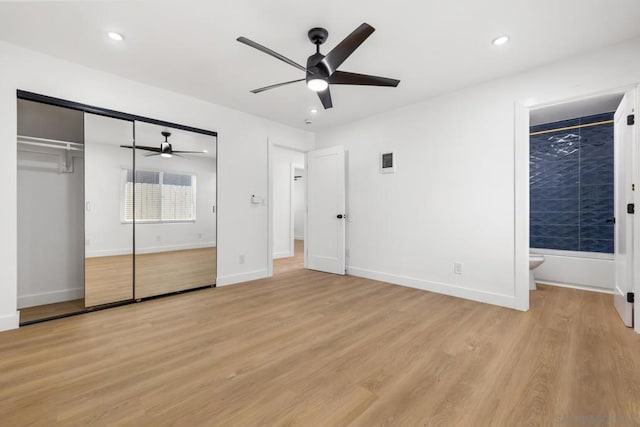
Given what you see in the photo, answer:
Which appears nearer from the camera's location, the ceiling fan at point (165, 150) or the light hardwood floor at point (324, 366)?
the light hardwood floor at point (324, 366)

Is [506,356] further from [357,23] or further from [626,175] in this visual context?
[357,23]

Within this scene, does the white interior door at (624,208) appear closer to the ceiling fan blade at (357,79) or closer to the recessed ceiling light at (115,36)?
the ceiling fan blade at (357,79)

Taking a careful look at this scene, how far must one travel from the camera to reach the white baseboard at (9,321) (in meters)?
2.51

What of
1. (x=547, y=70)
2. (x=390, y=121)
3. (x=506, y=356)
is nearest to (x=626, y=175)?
(x=547, y=70)

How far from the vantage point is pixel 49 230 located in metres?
3.12

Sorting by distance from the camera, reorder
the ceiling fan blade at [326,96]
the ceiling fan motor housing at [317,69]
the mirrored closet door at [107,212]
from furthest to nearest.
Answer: the mirrored closet door at [107,212] → the ceiling fan blade at [326,96] → the ceiling fan motor housing at [317,69]

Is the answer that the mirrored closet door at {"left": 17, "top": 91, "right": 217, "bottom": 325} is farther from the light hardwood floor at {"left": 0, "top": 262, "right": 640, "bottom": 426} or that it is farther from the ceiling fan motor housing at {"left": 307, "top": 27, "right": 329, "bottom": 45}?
the ceiling fan motor housing at {"left": 307, "top": 27, "right": 329, "bottom": 45}

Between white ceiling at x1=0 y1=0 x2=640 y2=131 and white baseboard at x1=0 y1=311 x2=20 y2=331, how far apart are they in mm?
2449

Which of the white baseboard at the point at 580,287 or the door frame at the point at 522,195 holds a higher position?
the door frame at the point at 522,195

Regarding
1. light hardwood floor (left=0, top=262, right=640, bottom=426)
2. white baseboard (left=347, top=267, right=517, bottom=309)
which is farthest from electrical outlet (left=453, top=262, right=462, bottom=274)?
light hardwood floor (left=0, top=262, right=640, bottom=426)

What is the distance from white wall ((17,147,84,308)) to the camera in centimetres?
295

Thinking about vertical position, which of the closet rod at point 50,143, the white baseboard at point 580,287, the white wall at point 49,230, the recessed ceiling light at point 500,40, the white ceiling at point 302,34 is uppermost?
the white ceiling at point 302,34

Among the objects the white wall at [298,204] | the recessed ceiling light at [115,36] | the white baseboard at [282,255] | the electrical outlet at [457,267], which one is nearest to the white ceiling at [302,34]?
the recessed ceiling light at [115,36]

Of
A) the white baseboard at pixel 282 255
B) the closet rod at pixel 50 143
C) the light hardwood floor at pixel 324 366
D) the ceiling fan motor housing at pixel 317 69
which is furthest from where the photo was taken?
the white baseboard at pixel 282 255
